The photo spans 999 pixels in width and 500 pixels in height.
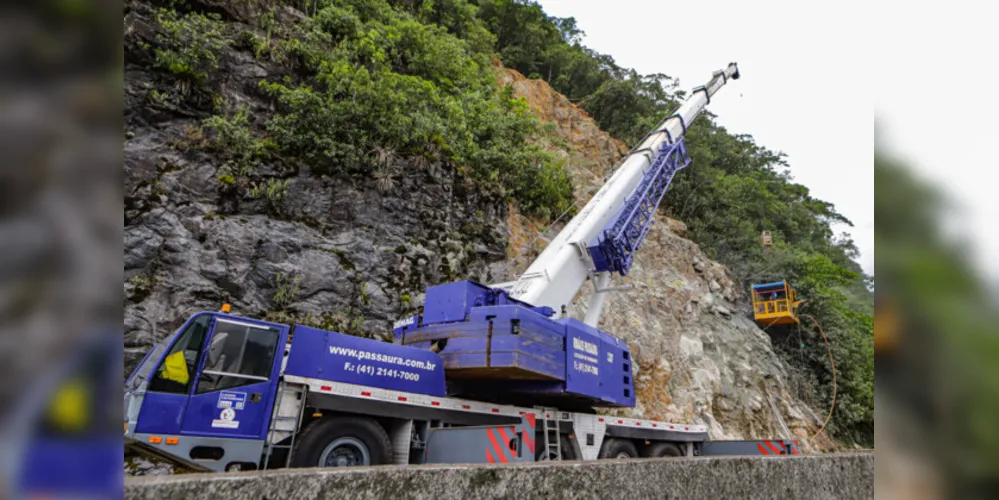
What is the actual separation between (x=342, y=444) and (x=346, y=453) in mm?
161

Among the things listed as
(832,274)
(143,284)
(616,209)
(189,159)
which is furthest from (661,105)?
(143,284)

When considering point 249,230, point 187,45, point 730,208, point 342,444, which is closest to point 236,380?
point 342,444

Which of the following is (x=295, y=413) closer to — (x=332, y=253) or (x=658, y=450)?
(x=332, y=253)

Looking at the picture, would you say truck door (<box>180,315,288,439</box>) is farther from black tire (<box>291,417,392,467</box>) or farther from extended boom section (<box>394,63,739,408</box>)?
extended boom section (<box>394,63,739,408</box>)

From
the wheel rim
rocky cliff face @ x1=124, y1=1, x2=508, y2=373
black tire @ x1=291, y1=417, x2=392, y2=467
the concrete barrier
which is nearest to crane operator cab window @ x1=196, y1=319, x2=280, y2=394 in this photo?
black tire @ x1=291, y1=417, x2=392, y2=467

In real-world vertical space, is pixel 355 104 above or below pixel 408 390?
above

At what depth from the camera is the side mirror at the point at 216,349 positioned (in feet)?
21.8

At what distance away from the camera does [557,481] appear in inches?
117

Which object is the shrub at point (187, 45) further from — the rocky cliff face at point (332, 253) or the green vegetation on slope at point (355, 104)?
the rocky cliff face at point (332, 253)

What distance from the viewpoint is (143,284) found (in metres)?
10.0

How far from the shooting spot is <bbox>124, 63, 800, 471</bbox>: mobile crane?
639 centimetres

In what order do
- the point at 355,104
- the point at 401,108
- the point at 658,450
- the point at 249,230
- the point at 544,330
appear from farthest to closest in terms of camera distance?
the point at 401,108, the point at 355,104, the point at 249,230, the point at 658,450, the point at 544,330
